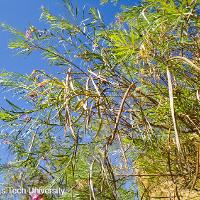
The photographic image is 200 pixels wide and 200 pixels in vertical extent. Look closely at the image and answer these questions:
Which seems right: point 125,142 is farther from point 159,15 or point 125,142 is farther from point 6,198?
point 6,198

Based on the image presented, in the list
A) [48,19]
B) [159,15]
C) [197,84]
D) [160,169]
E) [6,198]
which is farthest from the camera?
[6,198]

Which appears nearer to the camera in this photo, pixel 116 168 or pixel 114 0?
pixel 114 0

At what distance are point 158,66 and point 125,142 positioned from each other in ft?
2.12

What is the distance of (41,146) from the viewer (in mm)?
2338

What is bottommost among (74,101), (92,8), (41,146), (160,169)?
(160,169)

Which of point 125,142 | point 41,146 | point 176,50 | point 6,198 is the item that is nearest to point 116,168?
point 125,142

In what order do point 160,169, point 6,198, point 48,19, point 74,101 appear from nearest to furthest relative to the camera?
point 74,101 < point 160,169 < point 48,19 < point 6,198

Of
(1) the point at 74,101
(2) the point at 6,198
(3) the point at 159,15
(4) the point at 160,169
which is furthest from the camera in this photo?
(2) the point at 6,198

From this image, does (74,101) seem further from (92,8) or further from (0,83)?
(92,8)

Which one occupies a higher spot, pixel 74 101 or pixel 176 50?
pixel 176 50

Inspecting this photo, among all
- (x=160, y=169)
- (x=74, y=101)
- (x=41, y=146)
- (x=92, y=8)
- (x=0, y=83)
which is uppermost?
(x=92, y=8)

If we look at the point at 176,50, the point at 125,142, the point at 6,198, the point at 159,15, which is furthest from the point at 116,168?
the point at 6,198

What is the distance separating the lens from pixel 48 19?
8.54 feet

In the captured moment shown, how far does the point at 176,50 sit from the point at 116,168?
2.95ft
